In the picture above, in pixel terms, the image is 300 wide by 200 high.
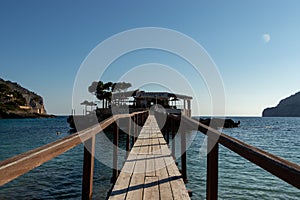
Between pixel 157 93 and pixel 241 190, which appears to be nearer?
pixel 241 190

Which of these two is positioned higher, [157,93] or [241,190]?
[157,93]

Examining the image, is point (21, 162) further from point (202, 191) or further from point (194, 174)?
point (194, 174)

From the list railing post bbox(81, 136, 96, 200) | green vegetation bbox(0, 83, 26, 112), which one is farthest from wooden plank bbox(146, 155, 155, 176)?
green vegetation bbox(0, 83, 26, 112)

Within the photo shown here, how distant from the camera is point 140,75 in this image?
74.1 ft

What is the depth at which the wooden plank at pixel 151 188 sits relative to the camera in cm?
295

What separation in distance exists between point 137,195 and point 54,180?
249 inches

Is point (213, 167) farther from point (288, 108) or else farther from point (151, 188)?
point (288, 108)

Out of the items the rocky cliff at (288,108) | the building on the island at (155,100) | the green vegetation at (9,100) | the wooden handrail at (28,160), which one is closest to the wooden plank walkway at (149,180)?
the wooden handrail at (28,160)

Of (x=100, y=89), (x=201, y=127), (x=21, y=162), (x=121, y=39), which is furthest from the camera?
(x=100, y=89)

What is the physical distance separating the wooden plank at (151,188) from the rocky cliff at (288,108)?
19801 cm

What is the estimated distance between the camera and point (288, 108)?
181 metres

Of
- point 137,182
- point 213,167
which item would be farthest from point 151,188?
point 213,167

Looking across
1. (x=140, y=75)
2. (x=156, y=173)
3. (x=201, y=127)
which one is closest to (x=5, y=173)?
(x=201, y=127)

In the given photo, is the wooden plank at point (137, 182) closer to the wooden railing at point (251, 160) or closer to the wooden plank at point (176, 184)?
the wooden plank at point (176, 184)
